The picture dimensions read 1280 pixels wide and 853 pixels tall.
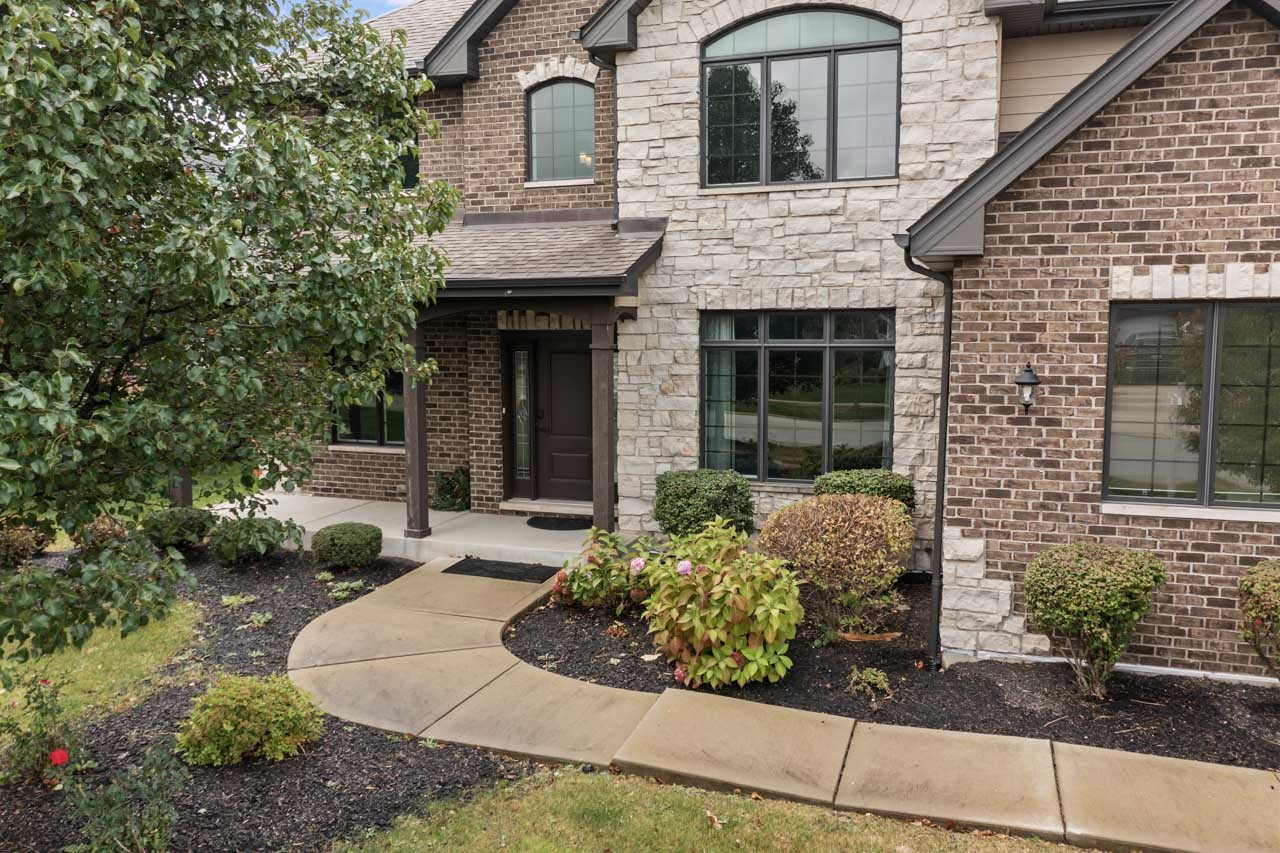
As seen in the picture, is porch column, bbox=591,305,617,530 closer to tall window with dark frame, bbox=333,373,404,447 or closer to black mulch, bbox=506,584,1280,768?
black mulch, bbox=506,584,1280,768

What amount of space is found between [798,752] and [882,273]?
5540 millimetres

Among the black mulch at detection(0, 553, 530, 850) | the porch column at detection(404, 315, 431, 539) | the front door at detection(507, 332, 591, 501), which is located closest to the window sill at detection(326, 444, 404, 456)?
the front door at detection(507, 332, 591, 501)

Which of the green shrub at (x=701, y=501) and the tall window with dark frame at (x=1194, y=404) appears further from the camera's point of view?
the green shrub at (x=701, y=501)

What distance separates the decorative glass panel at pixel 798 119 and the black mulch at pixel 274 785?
6.92m

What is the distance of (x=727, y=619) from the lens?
6.26 metres

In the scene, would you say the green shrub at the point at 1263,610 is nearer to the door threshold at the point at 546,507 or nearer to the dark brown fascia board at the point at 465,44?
the door threshold at the point at 546,507

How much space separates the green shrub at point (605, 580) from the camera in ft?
25.9

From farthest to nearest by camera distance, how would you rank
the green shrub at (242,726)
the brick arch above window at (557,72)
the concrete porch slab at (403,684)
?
the brick arch above window at (557,72)
the concrete porch slab at (403,684)
the green shrub at (242,726)

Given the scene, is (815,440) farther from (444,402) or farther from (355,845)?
(355,845)

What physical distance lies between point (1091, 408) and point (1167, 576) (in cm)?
131

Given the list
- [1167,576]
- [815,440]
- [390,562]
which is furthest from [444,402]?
[1167,576]

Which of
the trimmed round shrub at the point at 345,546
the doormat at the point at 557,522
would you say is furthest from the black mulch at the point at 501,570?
the doormat at the point at 557,522

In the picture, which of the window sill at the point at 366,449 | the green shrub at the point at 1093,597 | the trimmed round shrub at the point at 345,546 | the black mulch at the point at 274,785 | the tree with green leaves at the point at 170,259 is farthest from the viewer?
the window sill at the point at 366,449

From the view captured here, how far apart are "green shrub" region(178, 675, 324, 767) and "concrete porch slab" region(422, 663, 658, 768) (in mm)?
864
